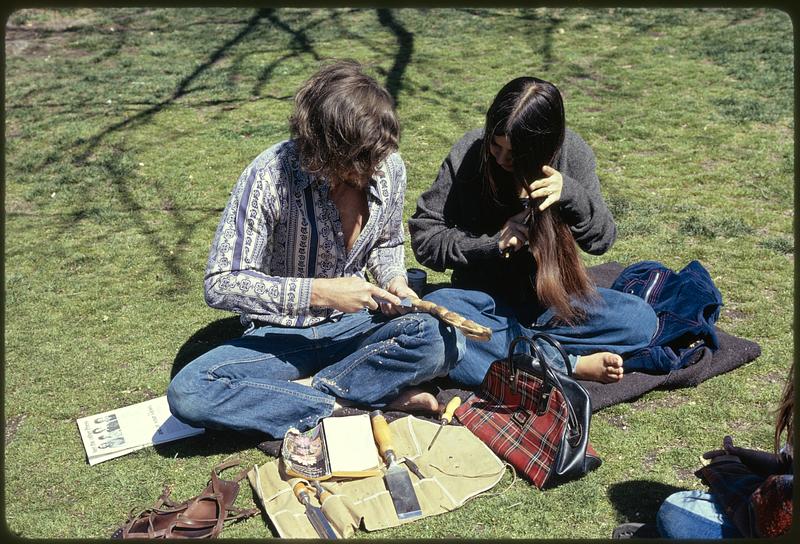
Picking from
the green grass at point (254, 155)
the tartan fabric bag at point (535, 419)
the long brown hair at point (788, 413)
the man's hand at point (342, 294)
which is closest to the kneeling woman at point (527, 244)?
Answer: the tartan fabric bag at point (535, 419)

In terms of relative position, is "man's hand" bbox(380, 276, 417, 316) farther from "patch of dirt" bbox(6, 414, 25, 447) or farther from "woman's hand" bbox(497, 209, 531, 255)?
"patch of dirt" bbox(6, 414, 25, 447)

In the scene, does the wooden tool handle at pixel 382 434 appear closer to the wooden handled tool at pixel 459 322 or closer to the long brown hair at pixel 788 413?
the wooden handled tool at pixel 459 322

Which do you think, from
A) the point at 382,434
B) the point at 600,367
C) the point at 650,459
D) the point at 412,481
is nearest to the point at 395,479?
the point at 412,481

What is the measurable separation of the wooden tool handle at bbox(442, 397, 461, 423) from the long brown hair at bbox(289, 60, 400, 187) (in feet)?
3.32

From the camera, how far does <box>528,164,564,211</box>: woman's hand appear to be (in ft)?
11.3

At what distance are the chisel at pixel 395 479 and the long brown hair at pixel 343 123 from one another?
3.22 ft

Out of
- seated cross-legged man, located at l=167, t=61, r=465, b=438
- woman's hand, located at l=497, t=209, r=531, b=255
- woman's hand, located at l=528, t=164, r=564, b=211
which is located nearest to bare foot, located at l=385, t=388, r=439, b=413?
seated cross-legged man, located at l=167, t=61, r=465, b=438

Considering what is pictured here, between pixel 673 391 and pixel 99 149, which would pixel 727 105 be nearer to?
pixel 673 391

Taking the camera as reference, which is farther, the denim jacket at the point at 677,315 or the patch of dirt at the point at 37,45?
the patch of dirt at the point at 37,45

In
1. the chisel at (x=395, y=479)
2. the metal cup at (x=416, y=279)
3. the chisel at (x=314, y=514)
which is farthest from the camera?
the metal cup at (x=416, y=279)

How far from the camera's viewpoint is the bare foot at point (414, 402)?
348cm

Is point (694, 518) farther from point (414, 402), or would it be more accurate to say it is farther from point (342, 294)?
point (342, 294)

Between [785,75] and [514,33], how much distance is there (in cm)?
297

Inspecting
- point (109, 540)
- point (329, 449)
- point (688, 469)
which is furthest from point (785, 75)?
point (109, 540)
